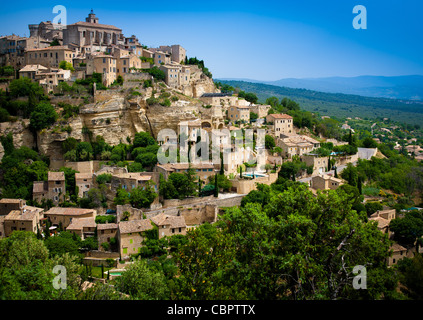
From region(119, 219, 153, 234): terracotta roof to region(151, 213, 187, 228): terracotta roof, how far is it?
0.64m

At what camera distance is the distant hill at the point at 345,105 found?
13725cm

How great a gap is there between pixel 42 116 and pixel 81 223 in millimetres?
13092

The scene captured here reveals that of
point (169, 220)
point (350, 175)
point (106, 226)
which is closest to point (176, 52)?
point (350, 175)

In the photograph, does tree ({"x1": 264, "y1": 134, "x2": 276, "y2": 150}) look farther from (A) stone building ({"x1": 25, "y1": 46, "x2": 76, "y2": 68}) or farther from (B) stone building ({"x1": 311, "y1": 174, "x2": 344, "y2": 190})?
(A) stone building ({"x1": 25, "y1": 46, "x2": 76, "y2": 68})

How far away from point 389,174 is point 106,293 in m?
33.6

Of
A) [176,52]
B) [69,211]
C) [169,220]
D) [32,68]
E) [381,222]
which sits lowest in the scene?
[381,222]

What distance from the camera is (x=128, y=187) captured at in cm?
2836

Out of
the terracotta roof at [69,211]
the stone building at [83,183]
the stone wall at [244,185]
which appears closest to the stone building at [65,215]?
the terracotta roof at [69,211]

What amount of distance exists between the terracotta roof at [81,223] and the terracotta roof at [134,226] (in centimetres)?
268

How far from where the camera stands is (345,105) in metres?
163

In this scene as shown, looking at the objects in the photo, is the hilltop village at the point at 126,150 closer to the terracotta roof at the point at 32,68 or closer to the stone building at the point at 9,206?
the stone building at the point at 9,206

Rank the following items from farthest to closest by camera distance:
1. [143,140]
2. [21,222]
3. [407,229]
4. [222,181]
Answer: [143,140] → [222,181] → [407,229] → [21,222]

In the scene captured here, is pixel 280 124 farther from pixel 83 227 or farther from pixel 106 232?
pixel 83 227
